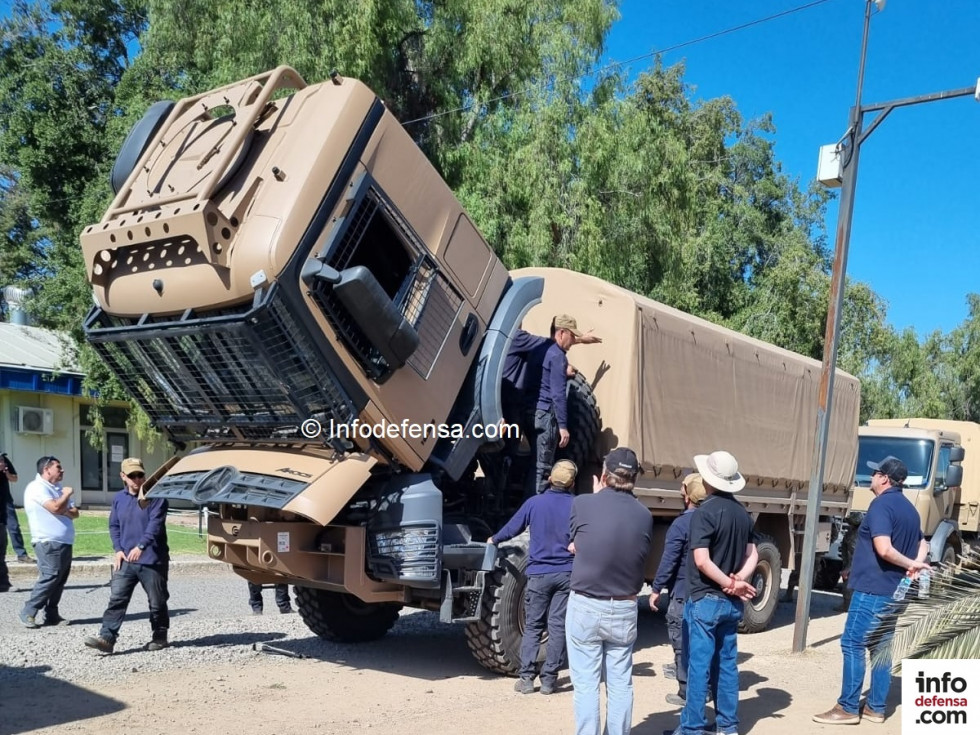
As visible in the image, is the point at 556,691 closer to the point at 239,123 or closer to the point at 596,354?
the point at 596,354

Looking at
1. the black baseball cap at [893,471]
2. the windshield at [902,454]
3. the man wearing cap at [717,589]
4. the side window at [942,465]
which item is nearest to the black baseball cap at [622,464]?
the man wearing cap at [717,589]

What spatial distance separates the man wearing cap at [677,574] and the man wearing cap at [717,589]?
0.55 meters

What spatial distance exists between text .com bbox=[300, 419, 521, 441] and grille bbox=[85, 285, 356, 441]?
0.07 metres

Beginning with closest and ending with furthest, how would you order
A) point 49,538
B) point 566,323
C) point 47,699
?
point 47,699 → point 566,323 → point 49,538

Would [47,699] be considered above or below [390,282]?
below

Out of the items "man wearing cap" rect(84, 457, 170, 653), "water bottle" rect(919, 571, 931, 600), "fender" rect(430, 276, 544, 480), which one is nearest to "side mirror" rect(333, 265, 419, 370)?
"fender" rect(430, 276, 544, 480)

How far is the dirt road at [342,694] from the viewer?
6.08 metres

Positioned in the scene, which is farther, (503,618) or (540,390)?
(540,390)

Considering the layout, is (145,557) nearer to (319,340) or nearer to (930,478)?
(319,340)

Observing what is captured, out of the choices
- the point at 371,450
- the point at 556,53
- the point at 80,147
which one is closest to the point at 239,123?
the point at 371,450

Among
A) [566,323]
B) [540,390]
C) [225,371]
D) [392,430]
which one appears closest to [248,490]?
[225,371]

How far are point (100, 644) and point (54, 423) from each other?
17.0m

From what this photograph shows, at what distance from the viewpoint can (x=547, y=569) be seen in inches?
280

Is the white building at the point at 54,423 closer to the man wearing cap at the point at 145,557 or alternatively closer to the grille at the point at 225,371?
the man wearing cap at the point at 145,557
